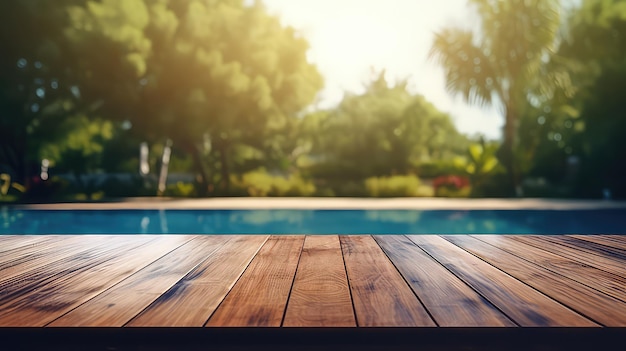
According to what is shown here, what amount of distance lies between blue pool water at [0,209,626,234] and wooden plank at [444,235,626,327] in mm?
5571

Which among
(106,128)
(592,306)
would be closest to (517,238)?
(592,306)

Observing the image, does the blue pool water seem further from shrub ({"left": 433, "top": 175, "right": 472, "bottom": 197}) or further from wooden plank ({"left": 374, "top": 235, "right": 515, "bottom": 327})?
wooden plank ({"left": 374, "top": 235, "right": 515, "bottom": 327})

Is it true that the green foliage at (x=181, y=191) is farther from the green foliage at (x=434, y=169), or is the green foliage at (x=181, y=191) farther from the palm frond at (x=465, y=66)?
the green foliage at (x=434, y=169)

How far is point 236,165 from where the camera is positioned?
870 inches

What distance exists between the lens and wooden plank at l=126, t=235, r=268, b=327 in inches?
73.1

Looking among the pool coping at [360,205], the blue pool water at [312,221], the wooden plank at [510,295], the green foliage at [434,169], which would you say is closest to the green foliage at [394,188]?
the pool coping at [360,205]

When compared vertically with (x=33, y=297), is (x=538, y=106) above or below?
above

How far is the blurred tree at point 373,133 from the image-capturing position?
1959 centimetres

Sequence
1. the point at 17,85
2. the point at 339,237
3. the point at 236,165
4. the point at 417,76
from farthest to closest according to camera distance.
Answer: the point at 417,76 → the point at 236,165 → the point at 17,85 → the point at 339,237

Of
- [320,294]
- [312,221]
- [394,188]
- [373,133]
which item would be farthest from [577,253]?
[373,133]

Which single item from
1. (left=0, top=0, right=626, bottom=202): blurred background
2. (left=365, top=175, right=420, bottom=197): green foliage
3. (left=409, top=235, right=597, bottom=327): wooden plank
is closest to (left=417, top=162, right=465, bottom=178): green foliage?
(left=0, top=0, right=626, bottom=202): blurred background

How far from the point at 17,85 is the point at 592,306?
51.2 ft

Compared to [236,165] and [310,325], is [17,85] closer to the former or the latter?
[236,165]

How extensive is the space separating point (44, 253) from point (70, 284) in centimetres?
110
